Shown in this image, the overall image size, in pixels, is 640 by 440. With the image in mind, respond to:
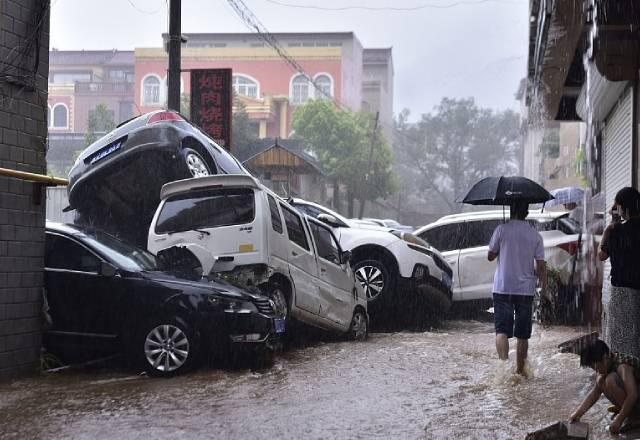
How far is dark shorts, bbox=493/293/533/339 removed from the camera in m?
8.56

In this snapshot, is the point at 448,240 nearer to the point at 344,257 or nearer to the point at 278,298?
the point at 344,257

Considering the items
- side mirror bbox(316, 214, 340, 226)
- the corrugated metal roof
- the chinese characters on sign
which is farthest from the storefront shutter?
the corrugated metal roof

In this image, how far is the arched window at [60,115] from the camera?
62156mm

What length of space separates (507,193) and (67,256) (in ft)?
14.8

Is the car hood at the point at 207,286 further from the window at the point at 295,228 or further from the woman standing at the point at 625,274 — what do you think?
the woman standing at the point at 625,274

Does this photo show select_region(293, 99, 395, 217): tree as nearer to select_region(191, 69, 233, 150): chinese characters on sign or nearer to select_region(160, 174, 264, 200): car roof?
select_region(191, 69, 233, 150): chinese characters on sign

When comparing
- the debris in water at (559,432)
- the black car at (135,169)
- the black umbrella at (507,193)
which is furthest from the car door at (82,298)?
Result: the debris in water at (559,432)

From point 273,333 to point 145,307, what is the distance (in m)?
1.29

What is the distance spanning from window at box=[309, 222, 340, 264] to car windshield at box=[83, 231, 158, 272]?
2544 mm

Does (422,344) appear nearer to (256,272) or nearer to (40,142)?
(256,272)

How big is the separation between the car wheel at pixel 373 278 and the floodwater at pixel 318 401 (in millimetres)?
3210

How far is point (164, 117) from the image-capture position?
12273 mm

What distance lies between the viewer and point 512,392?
7.98 meters

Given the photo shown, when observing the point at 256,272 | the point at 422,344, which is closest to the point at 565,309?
the point at 422,344
